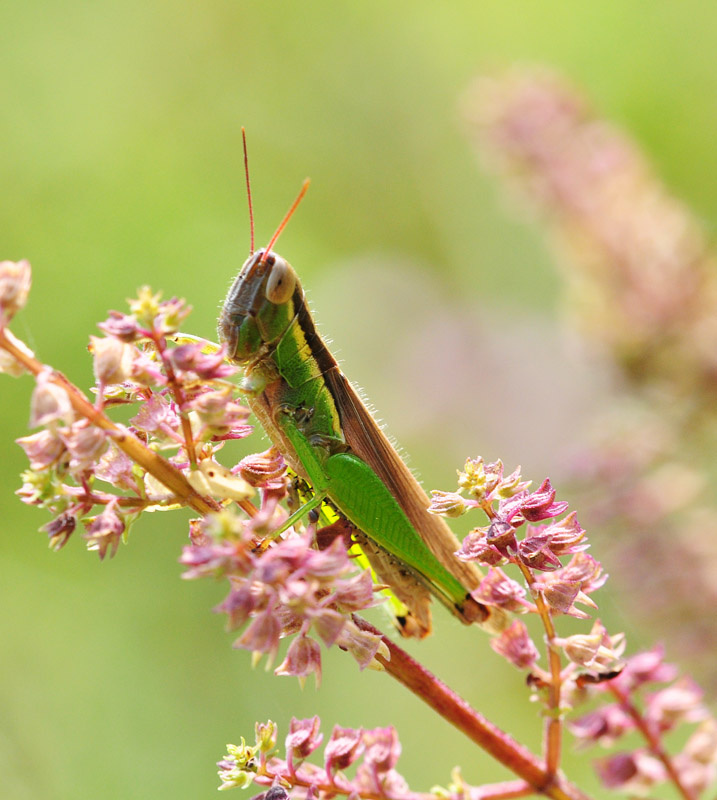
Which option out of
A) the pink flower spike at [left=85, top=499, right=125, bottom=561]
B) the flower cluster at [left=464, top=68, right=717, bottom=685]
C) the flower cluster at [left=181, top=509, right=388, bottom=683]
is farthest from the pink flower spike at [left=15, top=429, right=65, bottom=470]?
the flower cluster at [left=464, top=68, right=717, bottom=685]

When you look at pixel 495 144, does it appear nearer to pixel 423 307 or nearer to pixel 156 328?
pixel 156 328

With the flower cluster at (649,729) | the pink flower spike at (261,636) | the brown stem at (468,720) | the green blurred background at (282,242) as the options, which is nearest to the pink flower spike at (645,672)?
the flower cluster at (649,729)

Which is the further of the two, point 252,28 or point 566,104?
point 252,28

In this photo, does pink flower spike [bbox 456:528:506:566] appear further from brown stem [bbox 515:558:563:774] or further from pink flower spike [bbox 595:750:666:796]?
pink flower spike [bbox 595:750:666:796]

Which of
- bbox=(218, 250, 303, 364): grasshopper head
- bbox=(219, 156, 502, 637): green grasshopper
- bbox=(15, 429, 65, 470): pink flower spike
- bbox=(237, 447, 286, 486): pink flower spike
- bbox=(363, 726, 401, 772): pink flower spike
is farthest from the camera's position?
bbox=(218, 250, 303, 364): grasshopper head

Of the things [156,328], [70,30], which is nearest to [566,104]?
[156,328]

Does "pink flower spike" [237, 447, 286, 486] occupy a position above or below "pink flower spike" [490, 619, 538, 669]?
above

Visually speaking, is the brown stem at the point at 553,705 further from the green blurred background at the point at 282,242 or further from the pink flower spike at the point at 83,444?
the green blurred background at the point at 282,242
